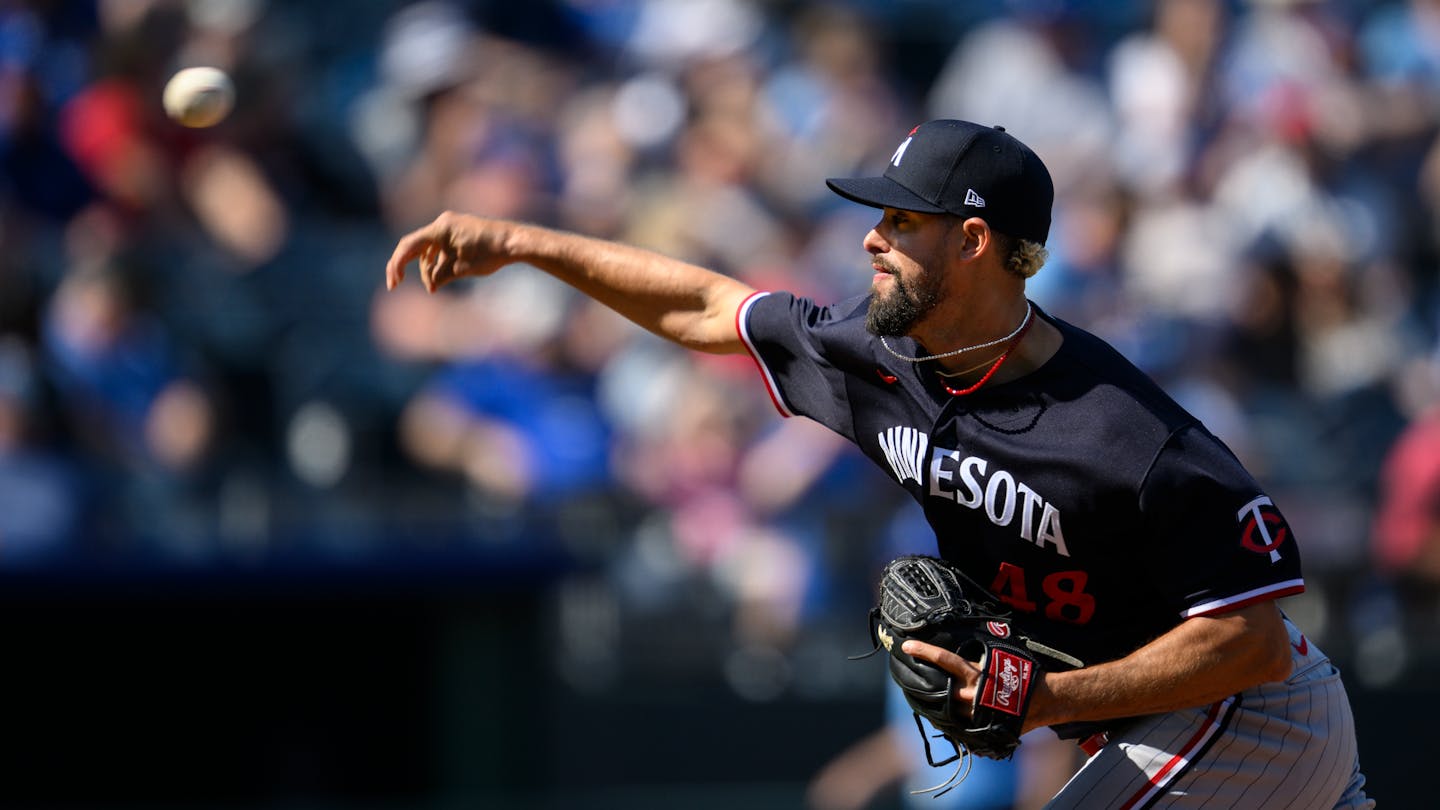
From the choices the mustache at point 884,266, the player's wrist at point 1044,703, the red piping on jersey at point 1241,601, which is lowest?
the player's wrist at point 1044,703

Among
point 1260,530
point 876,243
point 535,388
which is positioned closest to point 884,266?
point 876,243

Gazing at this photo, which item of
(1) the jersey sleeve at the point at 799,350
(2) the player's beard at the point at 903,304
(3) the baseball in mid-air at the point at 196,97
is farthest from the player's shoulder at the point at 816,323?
(3) the baseball in mid-air at the point at 196,97

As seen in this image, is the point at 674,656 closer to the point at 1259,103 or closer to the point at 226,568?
the point at 226,568

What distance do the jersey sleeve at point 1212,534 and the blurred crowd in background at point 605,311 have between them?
4.15 meters

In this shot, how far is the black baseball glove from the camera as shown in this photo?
4.00 m

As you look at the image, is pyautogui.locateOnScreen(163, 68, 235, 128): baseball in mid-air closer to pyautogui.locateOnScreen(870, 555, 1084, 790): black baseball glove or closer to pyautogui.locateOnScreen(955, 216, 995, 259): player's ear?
pyautogui.locateOnScreen(955, 216, 995, 259): player's ear

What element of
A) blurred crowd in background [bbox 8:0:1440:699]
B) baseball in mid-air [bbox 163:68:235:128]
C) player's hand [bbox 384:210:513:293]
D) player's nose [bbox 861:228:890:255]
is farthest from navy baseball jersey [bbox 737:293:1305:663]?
blurred crowd in background [bbox 8:0:1440:699]

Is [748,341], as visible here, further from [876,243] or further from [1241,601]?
[1241,601]

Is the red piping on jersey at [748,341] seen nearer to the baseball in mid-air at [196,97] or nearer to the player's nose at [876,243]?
the player's nose at [876,243]

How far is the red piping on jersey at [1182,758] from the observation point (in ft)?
13.8

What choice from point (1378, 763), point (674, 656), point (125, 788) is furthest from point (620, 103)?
point (1378, 763)

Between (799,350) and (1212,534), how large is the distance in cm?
118

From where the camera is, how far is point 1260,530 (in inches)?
157

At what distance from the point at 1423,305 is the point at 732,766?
4.88 metres
